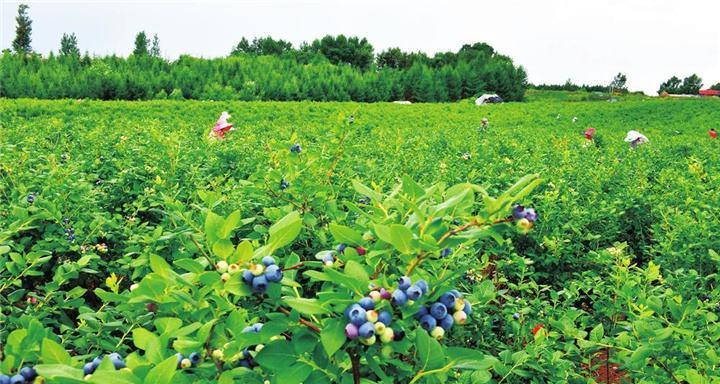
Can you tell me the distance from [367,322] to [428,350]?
0.46ft

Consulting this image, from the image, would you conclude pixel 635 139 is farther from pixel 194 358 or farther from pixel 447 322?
pixel 194 358

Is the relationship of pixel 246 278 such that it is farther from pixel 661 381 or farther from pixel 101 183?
pixel 101 183

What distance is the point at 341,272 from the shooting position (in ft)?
3.86

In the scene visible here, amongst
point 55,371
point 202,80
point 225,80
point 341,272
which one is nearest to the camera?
point 55,371

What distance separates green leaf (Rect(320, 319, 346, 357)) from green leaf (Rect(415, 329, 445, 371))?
0.14 metres

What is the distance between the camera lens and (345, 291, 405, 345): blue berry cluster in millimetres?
877

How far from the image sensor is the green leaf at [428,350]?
0.94m

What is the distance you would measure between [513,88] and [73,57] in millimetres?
33398

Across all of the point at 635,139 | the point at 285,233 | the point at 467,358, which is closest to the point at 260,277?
the point at 285,233

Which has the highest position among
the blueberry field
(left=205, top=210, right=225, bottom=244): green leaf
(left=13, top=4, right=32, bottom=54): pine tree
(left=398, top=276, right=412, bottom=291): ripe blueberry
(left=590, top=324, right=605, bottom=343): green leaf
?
(left=13, top=4, right=32, bottom=54): pine tree

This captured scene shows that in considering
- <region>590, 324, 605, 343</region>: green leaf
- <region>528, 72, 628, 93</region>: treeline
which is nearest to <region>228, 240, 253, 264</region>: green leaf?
<region>590, 324, 605, 343</region>: green leaf

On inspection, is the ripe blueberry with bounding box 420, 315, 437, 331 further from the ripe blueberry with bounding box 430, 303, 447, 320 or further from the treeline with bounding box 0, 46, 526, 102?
the treeline with bounding box 0, 46, 526, 102

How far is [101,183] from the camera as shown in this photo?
3.72 metres

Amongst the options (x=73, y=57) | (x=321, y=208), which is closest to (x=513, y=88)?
(x=73, y=57)
